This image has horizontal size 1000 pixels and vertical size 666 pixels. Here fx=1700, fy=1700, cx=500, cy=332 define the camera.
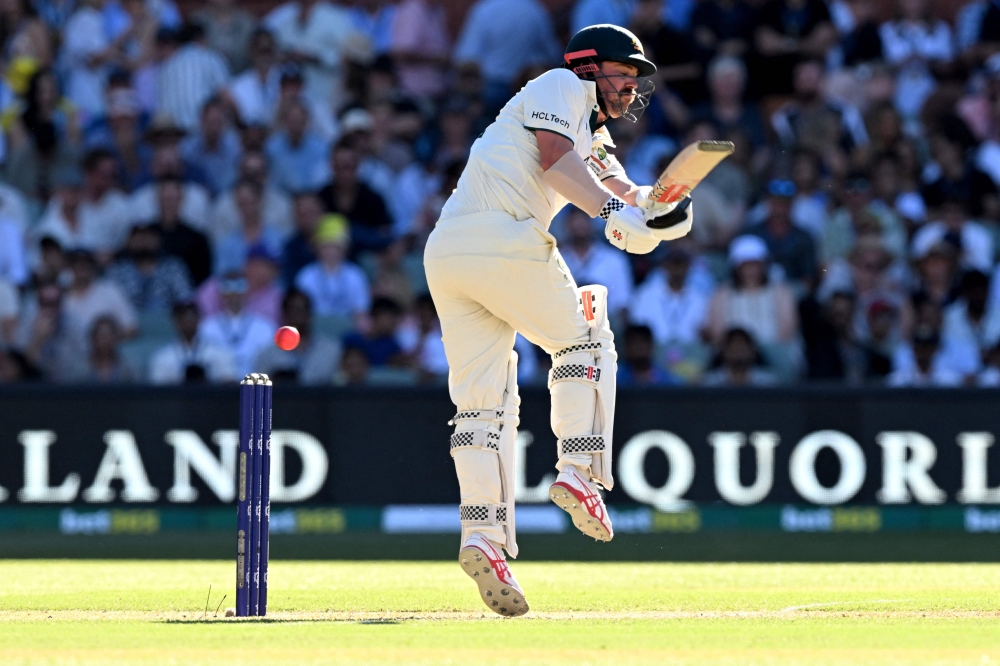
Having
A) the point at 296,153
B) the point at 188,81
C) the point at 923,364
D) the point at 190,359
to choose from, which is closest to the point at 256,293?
the point at 190,359

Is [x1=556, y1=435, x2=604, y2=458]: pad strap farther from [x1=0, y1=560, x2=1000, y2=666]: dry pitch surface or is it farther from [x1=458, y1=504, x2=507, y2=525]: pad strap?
[x1=0, y1=560, x2=1000, y2=666]: dry pitch surface

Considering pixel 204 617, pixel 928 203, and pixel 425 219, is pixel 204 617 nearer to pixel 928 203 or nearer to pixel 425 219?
pixel 425 219

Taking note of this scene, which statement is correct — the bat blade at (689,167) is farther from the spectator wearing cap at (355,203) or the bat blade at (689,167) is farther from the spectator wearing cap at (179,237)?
the spectator wearing cap at (179,237)

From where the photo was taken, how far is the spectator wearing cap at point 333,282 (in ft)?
42.6

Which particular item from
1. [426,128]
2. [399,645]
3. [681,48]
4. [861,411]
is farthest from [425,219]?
[399,645]

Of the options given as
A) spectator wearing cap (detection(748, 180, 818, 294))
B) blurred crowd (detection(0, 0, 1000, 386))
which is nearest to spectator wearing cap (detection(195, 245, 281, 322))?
blurred crowd (detection(0, 0, 1000, 386))

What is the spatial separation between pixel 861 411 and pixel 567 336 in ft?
18.3

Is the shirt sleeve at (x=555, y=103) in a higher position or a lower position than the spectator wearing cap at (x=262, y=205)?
higher

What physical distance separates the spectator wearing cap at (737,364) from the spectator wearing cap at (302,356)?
2709 mm

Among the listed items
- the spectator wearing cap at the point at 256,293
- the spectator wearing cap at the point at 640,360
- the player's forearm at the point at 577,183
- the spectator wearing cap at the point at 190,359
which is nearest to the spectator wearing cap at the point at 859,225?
the spectator wearing cap at the point at 640,360

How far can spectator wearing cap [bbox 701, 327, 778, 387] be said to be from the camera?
12.0m

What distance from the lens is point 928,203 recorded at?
1367 cm

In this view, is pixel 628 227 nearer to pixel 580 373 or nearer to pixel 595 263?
pixel 580 373

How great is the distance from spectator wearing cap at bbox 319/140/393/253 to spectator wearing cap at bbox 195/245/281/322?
81cm
